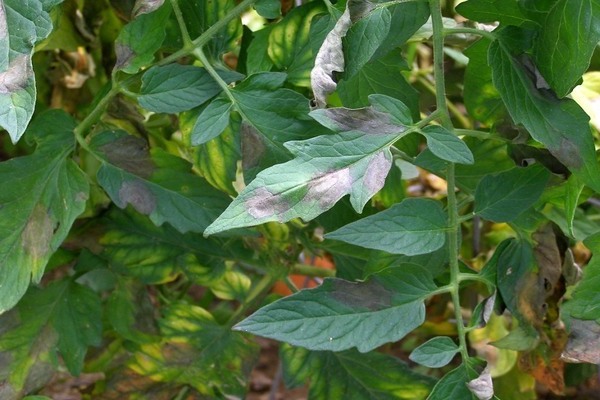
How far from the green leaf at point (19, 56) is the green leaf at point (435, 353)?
0.36 m

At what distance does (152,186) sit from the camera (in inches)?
34.6

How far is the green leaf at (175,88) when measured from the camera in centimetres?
79

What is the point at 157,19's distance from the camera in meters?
0.80

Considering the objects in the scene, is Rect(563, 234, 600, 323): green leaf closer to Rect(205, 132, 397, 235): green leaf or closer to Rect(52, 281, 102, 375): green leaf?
Rect(205, 132, 397, 235): green leaf

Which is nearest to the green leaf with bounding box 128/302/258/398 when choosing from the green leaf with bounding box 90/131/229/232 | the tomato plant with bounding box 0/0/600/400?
the tomato plant with bounding box 0/0/600/400

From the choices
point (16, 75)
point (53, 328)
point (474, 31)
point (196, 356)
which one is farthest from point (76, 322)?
point (474, 31)

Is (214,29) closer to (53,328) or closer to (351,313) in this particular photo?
(351,313)

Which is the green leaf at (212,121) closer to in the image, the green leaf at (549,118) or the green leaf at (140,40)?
the green leaf at (140,40)

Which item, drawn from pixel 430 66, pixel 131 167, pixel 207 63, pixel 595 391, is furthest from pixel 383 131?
pixel 595 391

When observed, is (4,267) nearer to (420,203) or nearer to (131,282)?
(131,282)

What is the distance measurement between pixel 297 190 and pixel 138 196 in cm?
27

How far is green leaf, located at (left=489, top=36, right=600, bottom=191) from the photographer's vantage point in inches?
28.7

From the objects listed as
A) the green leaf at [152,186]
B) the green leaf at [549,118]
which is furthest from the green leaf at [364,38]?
the green leaf at [152,186]

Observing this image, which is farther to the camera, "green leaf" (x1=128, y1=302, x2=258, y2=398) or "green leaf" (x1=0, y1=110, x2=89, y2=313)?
"green leaf" (x1=128, y1=302, x2=258, y2=398)
